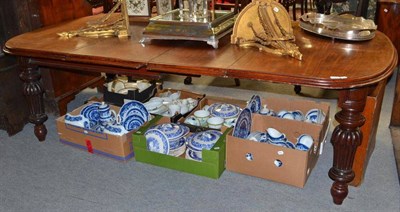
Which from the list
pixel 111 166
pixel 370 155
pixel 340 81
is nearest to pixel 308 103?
pixel 370 155

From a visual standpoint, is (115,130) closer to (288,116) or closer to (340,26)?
(288,116)

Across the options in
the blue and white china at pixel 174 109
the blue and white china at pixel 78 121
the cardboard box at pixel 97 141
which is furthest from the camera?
the blue and white china at pixel 174 109

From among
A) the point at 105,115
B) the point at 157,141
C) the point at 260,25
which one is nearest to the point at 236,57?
the point at 260,25

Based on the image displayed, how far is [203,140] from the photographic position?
2.11 metres

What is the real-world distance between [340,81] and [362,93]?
16 centimetres

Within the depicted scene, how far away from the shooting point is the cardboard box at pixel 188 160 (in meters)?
2.04

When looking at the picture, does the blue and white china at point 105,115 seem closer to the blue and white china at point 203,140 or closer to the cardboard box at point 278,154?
the blue and white china at point 203,140

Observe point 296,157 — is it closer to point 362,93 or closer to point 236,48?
point 362,93

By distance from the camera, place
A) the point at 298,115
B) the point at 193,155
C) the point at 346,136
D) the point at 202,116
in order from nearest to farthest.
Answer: the point at 346,136, the point at 193,155, the point at 298,115, the point at 202,116

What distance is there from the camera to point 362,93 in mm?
1623

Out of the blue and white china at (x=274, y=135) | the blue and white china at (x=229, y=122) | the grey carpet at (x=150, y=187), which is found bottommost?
the grey carpet at (x=150, y=187)

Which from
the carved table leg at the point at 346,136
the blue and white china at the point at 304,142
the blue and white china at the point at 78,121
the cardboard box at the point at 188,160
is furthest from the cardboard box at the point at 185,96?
the carved table leg at the point at 346,136

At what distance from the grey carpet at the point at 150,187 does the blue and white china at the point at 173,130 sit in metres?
0.19

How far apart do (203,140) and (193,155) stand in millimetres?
99
